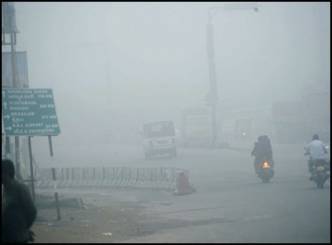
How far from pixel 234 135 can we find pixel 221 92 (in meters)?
39.7

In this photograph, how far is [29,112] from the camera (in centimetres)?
1520

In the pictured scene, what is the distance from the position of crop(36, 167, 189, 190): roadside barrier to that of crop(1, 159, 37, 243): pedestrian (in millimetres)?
14474

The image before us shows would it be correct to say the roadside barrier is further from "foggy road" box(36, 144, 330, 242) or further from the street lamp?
the street lamp

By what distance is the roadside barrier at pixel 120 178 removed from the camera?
24.5 meters

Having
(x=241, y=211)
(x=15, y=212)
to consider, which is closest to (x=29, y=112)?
(x=241, y=211)

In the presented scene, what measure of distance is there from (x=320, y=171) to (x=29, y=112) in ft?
29.1

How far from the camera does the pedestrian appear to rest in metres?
7.86

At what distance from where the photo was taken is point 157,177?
82.1 feet

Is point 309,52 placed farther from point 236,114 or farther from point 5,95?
Answer: point 5,95

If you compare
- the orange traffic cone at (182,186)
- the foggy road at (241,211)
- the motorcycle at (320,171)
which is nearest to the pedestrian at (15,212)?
the foggy road at (241,211)

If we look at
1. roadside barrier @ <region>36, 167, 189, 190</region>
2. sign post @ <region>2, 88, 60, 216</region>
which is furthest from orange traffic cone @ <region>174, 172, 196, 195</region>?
sign post @ <region>2, 88, 60, 216</region>

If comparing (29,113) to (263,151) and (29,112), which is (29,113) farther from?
(263,151)

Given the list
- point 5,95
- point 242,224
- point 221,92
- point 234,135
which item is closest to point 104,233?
point 242,224

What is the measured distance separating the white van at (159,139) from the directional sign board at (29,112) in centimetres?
2759
